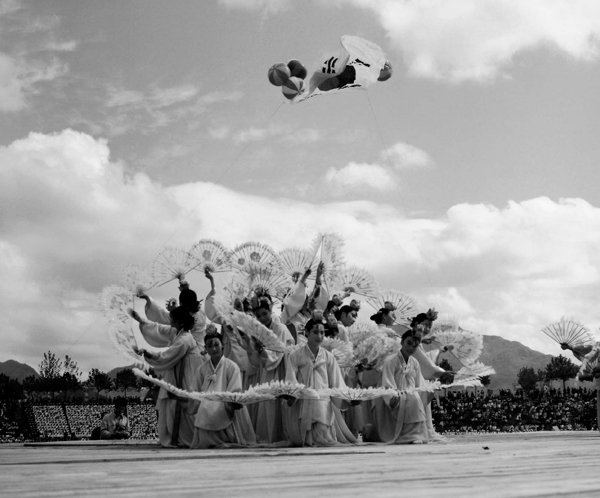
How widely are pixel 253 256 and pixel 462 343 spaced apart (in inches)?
136

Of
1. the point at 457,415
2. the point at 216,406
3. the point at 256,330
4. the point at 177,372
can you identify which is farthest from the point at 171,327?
the point at 457,415

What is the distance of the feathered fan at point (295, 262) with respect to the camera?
11567 mm

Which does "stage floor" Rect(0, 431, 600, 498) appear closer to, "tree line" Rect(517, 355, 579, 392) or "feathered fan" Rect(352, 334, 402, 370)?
"feathered fan" Rect(352, 334, 402, 370)

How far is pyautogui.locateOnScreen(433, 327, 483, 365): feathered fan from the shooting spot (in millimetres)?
12109

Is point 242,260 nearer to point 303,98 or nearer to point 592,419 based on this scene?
point 303,98

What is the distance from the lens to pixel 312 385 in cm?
949

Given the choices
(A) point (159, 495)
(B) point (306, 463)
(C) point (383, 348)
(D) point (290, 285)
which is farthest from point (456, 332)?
(A) point (159, 495)

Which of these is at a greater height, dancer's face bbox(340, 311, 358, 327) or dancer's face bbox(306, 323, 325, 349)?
dancer's face bbox(340, 311, 358, 327)

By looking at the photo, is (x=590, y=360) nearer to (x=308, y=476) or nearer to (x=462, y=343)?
(x=462, y=343)

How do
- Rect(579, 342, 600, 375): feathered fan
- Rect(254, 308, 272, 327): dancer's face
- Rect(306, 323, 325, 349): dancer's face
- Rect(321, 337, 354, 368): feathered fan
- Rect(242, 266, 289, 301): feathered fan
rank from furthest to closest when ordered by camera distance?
1. Rect(579, 342, 600, 375): feathered fan
2. Rect(242, 266, 289, 301): feathered fan
3. Rect(321, 337, 354, 368): feathered fan
4. Rect(254, 308, 272, 327): dancer's face
5. Rect(306, 323, 325, 349): dancer's face

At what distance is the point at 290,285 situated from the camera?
11.3 metres

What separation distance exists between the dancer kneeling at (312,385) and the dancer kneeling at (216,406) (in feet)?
2.10

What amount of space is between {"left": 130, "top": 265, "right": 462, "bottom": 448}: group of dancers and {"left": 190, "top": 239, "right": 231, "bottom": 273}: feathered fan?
0.49m

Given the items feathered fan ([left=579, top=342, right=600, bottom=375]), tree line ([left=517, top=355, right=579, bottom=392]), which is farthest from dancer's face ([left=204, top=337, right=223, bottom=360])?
tree line ([left=517, top=355, right=579, bottom=392])
